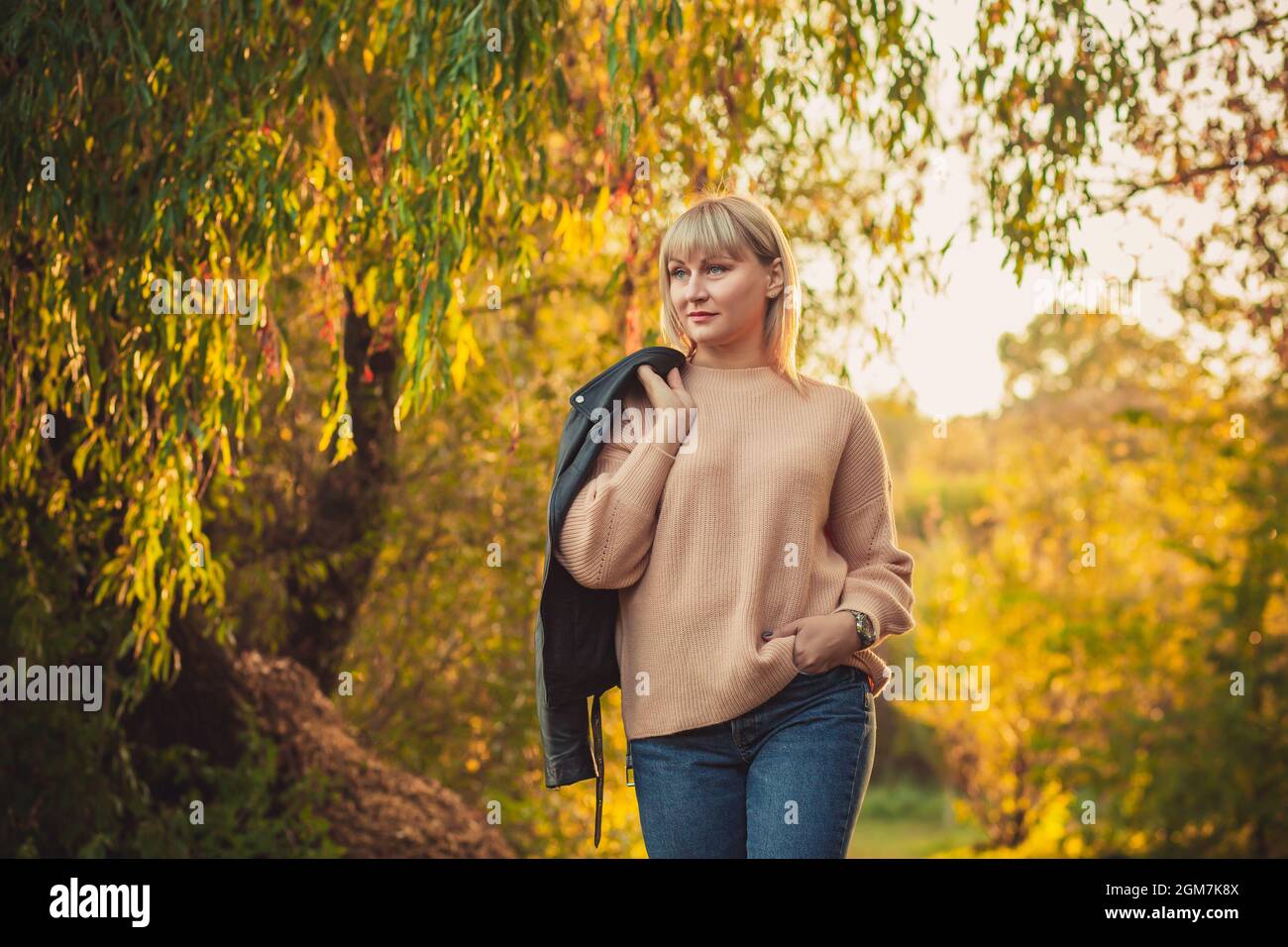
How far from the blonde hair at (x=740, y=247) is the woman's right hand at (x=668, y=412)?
15 centimetres

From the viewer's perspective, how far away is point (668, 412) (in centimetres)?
238

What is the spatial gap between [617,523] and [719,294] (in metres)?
0.46

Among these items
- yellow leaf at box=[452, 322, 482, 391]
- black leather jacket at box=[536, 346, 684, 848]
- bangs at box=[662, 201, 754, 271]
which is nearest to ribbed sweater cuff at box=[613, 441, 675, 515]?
black leather jacket at box=[536, 346, 684, 848]

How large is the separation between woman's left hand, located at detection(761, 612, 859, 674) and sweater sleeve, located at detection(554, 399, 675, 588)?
0.87 ft

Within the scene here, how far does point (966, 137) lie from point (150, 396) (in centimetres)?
315

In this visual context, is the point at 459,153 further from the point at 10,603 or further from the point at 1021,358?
the point at 1021,358

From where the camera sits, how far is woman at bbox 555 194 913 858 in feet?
7.52

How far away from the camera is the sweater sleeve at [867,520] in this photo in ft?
8.00
